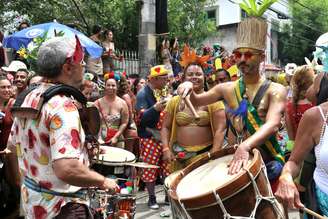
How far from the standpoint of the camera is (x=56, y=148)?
2.64 m

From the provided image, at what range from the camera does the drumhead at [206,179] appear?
286cm

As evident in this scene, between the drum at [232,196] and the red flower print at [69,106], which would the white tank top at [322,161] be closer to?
the drum at [232,196]

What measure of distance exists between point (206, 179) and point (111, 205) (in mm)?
942

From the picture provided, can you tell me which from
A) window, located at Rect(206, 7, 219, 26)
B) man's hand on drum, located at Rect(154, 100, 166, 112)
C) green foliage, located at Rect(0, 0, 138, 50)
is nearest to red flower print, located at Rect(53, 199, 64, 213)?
man's hand on drum, located at Rect(154, 100, 166, 112)

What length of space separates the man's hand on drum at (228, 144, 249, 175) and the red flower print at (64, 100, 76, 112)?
3.41ft

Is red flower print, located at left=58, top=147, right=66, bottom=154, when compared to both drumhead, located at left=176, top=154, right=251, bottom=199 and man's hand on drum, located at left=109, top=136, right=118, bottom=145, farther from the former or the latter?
man's hand on drum, located at left=109, top=136, right=118, bottom=145

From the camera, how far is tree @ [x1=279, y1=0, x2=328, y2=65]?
3941cm

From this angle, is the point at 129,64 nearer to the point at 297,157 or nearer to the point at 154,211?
the point at 154,211

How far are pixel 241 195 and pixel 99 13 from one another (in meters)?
15.7

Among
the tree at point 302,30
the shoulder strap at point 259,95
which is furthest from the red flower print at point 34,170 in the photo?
the tree at point 302,30

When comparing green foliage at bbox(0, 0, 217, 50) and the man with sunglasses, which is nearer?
the man with sunglasses

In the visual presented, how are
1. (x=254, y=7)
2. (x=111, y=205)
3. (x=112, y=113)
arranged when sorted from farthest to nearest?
(x=112, y=113), (x=254, y=7), (x=111, y=205)

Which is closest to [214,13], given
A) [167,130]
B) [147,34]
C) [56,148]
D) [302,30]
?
[302,30]

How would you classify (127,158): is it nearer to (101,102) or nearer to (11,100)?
(11,100)
